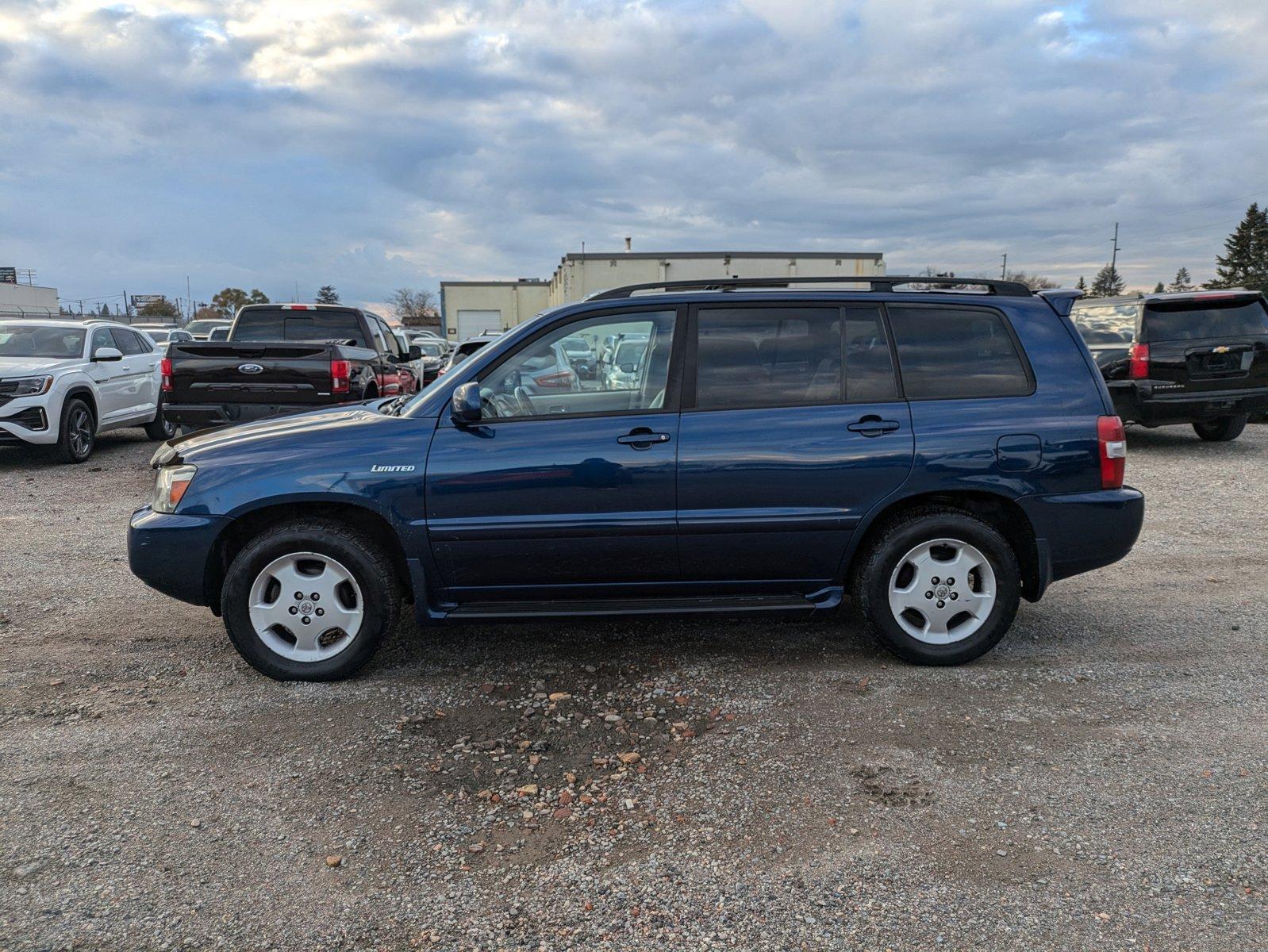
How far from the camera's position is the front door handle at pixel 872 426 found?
4.29 meters

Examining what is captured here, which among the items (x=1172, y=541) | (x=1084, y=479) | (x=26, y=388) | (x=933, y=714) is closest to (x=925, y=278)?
(x=1084, y=479)

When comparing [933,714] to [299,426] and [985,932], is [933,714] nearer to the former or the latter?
[985,932]

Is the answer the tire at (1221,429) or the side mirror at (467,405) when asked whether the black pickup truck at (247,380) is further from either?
the tire at (1221,429)

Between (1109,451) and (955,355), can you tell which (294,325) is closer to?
(955,355)

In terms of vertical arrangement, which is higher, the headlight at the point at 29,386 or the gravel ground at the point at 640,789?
the headlight at the point at 29,386

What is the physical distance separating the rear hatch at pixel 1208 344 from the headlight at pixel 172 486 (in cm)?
1078

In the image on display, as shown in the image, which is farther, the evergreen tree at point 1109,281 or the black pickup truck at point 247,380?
the evergreen tree at point 1109,281

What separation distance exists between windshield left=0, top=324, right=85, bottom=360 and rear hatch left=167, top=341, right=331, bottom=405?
9.98 ft

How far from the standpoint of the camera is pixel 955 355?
448 cm

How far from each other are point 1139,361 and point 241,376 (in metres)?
10.2

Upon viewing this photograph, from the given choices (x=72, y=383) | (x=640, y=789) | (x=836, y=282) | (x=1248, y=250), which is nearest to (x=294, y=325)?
(x=72, y=383)

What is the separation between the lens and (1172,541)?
703cm

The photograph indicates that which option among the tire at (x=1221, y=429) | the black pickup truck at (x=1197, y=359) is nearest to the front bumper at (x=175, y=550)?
the black pickup truck at (x=1197, y=359)

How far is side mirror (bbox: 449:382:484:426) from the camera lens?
162 inches
